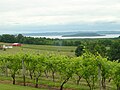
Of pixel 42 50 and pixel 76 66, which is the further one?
pixel 42 50

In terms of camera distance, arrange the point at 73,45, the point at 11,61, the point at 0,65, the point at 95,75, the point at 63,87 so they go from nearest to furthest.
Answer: the point at 95,75 < the point at 63,87 < the point at 11,61 < the point at 0,65 < the point at 73,45

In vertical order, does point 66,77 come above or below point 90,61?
below

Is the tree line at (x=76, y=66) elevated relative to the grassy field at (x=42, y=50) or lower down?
elevated

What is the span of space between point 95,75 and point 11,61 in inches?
530

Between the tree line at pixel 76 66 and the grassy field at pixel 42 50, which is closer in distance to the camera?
the tree line at pixel 76 66

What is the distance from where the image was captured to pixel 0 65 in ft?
137

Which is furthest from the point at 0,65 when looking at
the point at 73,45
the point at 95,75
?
the point at 73,45

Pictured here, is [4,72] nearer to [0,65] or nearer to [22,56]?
[0,65]

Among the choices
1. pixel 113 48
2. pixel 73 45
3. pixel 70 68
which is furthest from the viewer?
pixel 73 45

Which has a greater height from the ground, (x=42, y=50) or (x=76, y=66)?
(x=76, y=66)

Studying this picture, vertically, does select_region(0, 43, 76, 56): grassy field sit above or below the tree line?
below

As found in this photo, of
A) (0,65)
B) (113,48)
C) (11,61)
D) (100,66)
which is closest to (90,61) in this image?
(100,66)

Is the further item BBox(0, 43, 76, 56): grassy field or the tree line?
BBox(0, 43, 76, 56): grassy field

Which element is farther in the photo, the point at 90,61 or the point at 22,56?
the point at 22,56
